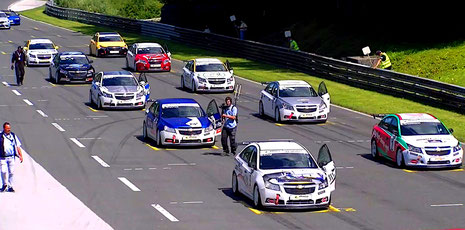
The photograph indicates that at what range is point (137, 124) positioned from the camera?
39.0 meters

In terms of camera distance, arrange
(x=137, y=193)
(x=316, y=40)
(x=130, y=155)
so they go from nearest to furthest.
→ (x=137, y=193) < (x=130, y=155) < (x=316, y=40)

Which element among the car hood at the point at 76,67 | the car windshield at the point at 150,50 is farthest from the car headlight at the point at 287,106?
the car windshield at the point at 150,50

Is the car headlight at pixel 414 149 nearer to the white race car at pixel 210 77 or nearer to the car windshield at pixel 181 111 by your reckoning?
the car windshield at pixel 181 111

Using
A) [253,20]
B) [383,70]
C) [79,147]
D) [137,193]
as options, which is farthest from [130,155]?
[253,20]

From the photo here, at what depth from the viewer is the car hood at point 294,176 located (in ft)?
76.3

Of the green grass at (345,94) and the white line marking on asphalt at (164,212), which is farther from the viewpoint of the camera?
the green grass at (345,94)

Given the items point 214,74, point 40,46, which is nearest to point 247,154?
point 214,74

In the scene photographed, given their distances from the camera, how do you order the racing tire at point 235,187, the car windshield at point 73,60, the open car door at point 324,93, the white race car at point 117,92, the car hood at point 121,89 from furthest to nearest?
the car windshield at point 73,60, the car hood at point 121,89, the white race car at point 117,92, the open car door at point 324,93, the racing tire at point 235,187

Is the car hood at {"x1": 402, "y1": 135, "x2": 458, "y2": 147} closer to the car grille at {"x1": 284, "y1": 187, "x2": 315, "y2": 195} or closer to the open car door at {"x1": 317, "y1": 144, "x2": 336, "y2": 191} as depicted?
the open car door at {"x1": 317, "y1": 144, "x2": 336, "y2": 191}

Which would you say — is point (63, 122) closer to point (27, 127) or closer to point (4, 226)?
point (27, 127)

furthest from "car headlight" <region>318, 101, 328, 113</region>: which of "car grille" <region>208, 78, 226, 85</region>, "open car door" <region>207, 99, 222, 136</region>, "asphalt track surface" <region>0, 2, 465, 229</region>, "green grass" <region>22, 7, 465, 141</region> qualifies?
"car grille" <region>208, 78, 226, 85</region>

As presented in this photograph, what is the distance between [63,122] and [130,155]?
846 cm

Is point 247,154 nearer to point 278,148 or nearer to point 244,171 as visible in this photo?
point 244,171

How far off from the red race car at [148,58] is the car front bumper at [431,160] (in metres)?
30.1
